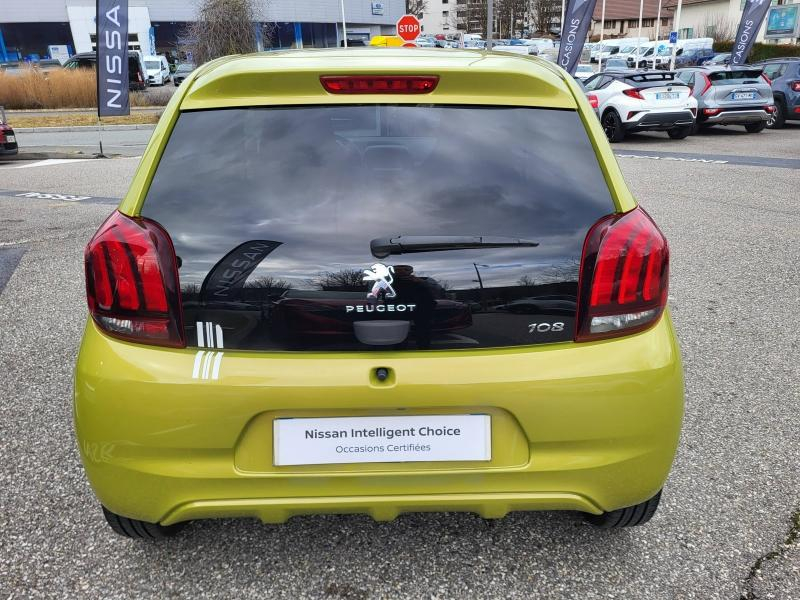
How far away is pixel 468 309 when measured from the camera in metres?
1.86

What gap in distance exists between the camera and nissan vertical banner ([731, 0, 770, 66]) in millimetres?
21141

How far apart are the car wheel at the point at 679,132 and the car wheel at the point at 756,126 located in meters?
1.82

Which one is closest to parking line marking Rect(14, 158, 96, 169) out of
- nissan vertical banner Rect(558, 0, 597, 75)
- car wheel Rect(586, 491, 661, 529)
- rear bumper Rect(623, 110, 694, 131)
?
rear bumper Rect(623, 110, 694, 131)

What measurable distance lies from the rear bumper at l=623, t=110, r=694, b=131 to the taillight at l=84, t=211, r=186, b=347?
15.1 m

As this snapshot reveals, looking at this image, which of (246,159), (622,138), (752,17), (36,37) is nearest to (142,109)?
(622,138)

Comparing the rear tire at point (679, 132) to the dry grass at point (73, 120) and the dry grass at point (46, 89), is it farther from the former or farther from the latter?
the dry grass at point (46, 89)

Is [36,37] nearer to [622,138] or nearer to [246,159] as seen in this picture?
[622,138]

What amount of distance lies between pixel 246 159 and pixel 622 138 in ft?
51.5

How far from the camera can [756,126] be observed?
1698cm

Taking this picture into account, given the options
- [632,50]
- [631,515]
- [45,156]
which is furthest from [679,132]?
[632,50]

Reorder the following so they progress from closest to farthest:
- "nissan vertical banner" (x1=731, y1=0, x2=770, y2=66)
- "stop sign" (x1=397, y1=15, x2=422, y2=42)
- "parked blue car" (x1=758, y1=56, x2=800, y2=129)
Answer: "parked blue car" (x1=758, y1=56, x2=800, y2=129) → "nissan vertical banner" (x1=731, y1=0, x2=770, y2=66) → "stop sign" (x1=397, y1=15, x2=422, y2=42)

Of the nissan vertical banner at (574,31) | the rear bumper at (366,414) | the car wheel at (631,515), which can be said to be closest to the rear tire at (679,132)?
the nissan vertical banner at (574,31)

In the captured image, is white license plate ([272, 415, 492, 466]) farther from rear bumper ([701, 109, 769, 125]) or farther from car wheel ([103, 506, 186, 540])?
rear bumper ([701, 109, 769, 125])

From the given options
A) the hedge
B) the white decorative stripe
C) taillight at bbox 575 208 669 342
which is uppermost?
taillight at bbox 575 208 669 342
